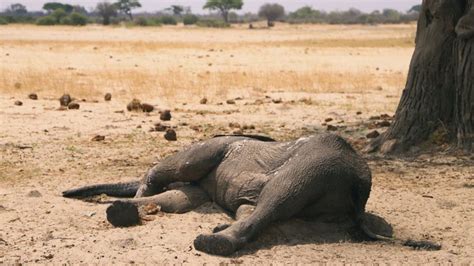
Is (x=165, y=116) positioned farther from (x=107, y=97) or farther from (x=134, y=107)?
(x=107, y=97)

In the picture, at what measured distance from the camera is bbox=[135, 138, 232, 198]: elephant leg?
6297mm

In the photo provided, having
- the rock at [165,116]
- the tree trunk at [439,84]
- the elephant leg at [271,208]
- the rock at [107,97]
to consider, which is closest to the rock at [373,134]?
the tree trunk at [439,84]

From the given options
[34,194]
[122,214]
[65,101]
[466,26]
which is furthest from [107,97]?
[122,214]

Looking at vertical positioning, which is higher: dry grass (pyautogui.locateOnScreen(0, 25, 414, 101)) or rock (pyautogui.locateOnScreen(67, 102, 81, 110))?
rock (pyautogui.locateOnScreen(67, 102, 81, 110))

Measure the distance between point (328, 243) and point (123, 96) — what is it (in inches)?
415

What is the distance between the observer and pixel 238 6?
88.2m

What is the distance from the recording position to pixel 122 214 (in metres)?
5.88

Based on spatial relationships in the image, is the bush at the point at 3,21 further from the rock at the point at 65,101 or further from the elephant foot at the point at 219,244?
the elephant foot at the point at 219,244

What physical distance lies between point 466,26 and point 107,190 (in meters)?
4.37

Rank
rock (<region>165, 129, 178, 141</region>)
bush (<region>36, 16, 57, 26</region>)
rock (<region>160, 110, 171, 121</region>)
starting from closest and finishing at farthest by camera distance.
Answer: rock (<region>165, 129, 178, 141</region>) → rock (<region>160, 110, 171, 121</region>) → bush (<region>36, 16, 57, 26</region>)

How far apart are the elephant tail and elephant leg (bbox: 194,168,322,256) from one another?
193 cm

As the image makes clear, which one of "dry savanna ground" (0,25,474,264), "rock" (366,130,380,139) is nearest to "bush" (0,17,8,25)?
"dry savanna ground" (0,25,474,264)

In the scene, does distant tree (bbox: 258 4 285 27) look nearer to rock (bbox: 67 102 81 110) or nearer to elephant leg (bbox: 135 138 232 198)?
rock (bbox: 67 102 81 110)

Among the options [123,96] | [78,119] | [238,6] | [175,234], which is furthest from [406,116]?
[238,6]
